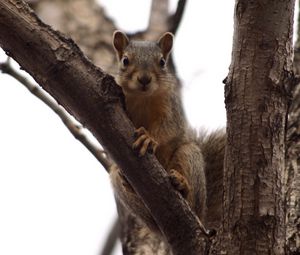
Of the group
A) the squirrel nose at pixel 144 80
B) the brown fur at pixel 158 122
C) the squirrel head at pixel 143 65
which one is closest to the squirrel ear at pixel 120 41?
the squirrel head at pixel 143 65

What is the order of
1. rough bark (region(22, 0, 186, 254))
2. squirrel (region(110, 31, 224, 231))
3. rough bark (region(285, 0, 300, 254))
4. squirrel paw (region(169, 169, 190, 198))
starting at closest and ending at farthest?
1. rough bark (region(285, 0, 300, 254))
2. squirrel paw (region(169, 169, 190, 198))
3. squirrel (region(110, 31, 224, 231))
4. rough bark (region(22, 0, 186, 254))

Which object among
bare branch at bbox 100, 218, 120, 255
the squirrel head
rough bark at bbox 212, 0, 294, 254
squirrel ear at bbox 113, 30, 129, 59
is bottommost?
rough bark at bbox 212, 0, 294, 254

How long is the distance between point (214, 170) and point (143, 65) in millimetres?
757

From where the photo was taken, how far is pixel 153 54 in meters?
3.51

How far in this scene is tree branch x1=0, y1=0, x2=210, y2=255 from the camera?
2.15m

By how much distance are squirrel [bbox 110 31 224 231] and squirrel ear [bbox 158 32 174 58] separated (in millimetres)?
96

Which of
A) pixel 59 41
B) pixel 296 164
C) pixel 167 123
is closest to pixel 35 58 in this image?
pixel 59 41

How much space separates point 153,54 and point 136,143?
4.28 ft

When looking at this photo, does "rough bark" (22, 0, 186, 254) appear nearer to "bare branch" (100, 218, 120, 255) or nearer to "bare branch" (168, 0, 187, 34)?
"bare branch" (168, 0, 187, 34)

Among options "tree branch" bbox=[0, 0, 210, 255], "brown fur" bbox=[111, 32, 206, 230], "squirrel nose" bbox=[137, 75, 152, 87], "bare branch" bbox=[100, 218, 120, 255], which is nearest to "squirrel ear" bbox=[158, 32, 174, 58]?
"brown fur" bbox=[111, 32, 206, 230]

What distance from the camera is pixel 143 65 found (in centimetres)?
339

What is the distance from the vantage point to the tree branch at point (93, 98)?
2146 millimetres

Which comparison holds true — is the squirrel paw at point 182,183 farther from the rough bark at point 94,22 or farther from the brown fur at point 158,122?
the rough bark at point 94,22

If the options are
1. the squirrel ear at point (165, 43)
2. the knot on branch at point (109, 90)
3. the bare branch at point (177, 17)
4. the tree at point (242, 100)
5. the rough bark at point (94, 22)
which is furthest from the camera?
the rough bark at point (94, 22)
